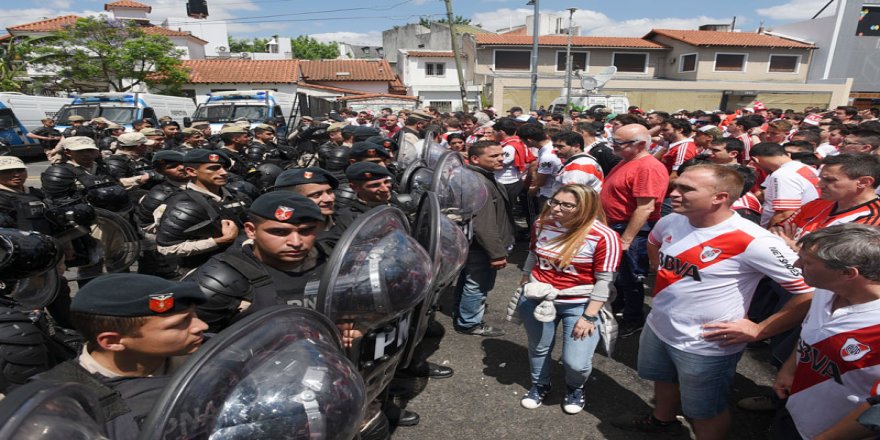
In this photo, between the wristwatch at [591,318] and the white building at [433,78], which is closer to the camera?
the wristwatch at [591,318]

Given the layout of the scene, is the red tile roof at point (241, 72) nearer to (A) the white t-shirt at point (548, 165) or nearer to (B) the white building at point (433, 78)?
(B) the white building at point (433, 78)

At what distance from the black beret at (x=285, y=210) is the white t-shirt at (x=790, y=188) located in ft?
12.4

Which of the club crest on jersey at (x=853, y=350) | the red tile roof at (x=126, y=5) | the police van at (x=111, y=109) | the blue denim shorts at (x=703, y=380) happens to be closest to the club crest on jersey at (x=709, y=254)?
the blue denim shorts at (x=703, y=380)

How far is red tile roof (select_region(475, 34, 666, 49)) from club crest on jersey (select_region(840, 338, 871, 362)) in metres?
36.0

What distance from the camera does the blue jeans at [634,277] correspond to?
431 centimetres

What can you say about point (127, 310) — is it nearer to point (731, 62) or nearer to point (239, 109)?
point (239, 109)

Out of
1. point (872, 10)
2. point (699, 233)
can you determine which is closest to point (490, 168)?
point (699, 233)

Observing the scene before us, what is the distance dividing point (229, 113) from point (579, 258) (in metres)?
15.1

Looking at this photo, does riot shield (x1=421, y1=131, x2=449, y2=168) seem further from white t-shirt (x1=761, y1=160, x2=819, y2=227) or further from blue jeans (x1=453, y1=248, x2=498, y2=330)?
white t-shirt (x1=761, y1=160, x2=819, y2=227)

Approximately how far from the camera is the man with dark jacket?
391 centimetres

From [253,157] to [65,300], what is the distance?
11.9ft

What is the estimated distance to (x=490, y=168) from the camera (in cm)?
442

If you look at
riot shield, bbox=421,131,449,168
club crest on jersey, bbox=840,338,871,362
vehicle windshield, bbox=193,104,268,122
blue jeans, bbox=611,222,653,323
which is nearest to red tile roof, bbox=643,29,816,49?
vehicle windshield, bbox=193,104,268,122

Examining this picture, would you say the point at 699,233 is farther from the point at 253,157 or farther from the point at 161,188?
the point at 253,157
